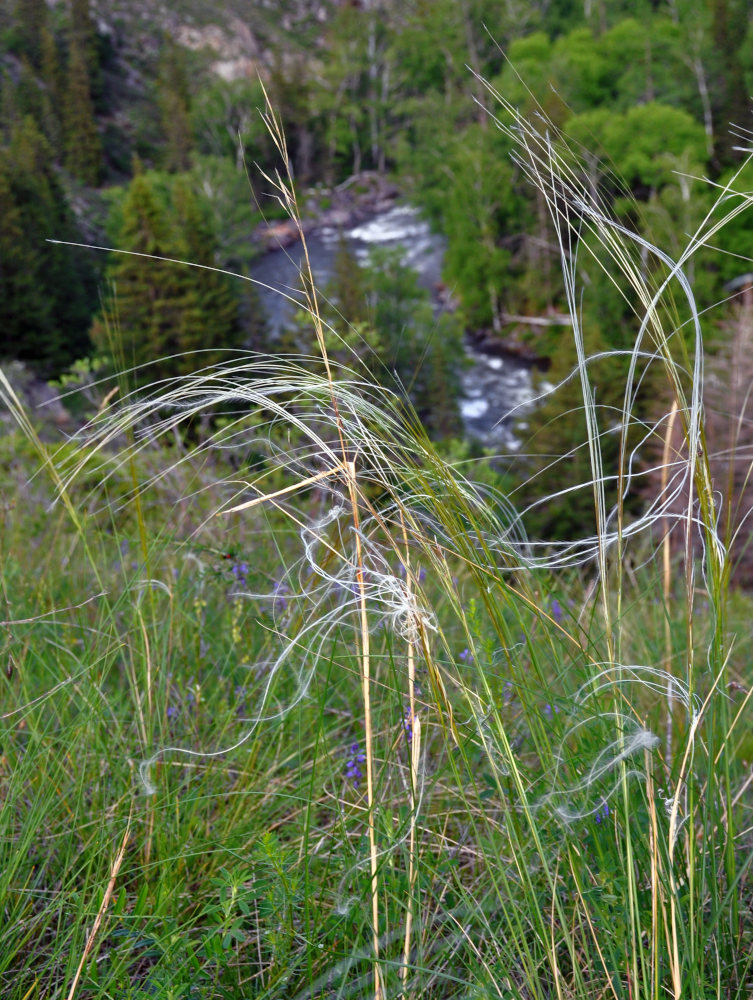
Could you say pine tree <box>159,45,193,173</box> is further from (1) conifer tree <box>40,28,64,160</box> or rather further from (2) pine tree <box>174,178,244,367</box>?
(2) pine tree <box>174,178,244,367</box>

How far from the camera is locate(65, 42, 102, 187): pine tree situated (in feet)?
163

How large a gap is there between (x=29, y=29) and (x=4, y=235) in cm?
3681

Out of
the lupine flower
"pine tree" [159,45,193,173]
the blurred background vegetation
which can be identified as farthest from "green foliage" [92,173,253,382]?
"pine tree" [159,45,193,173]

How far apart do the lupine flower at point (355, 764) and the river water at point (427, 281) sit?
57.3ft

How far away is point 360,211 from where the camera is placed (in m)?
51.0

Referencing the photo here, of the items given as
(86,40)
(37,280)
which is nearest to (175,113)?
(86,40)

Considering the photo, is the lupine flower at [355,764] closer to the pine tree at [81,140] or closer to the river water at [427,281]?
the river water at [427,281]

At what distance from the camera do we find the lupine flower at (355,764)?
1293 mm

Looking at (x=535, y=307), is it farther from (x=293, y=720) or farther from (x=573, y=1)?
(x=293, y=720)

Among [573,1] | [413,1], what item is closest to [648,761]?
[573,1]

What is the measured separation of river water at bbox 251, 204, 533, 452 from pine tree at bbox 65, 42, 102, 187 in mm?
14465

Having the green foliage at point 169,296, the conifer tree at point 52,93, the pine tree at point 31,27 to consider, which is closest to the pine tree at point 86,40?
the conifer tree at point 52,93

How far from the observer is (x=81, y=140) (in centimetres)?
5019

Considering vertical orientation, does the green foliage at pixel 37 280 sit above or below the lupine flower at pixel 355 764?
below
